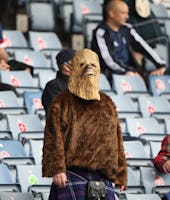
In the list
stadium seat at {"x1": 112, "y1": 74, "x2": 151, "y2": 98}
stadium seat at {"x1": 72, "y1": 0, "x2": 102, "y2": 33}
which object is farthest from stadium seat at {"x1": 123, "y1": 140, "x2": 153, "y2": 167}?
stadium seat at {"x1": 72, "y1": 0, "x2": 102, "y2": 33}

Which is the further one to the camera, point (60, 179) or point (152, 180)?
point (152, 180)

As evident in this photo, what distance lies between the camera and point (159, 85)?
12656 millimetres

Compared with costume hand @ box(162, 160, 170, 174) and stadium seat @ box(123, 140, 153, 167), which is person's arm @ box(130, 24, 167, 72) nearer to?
stadium seat @ box(123, 140, 153, 167)

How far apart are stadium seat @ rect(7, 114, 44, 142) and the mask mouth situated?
6.79 ft

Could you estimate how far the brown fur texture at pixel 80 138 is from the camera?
7723 mm

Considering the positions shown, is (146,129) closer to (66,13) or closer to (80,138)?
(80,138)

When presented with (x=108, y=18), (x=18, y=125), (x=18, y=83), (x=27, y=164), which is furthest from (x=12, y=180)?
(x=108, y=18)

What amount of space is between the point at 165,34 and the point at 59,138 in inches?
263

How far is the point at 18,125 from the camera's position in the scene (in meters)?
10.2

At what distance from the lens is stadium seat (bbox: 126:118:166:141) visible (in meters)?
10.8

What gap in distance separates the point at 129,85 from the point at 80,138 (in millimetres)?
4566

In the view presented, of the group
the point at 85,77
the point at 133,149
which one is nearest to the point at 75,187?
the point at 85,77

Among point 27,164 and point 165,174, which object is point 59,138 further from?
point 165,174

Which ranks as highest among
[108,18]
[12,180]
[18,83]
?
[108,18]
